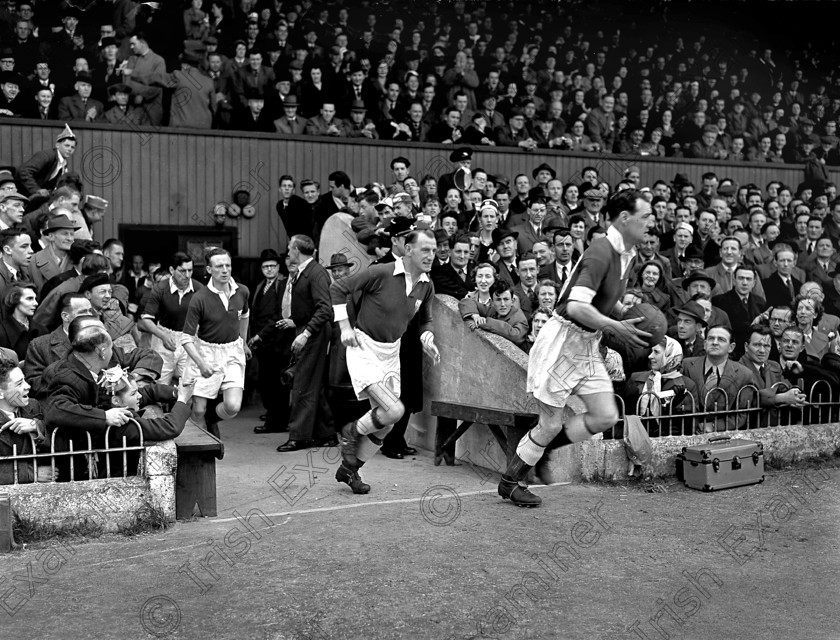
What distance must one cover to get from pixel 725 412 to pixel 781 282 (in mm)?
4073

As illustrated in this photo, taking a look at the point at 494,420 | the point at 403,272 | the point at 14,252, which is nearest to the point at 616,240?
the point at 403,272

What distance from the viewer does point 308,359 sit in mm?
10102

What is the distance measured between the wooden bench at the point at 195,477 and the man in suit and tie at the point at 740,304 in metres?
6.04

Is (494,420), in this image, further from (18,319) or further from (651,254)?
(651,254)

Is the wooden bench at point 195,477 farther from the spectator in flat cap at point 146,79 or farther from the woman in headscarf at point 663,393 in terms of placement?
the spectator in flat cap at point 146,79

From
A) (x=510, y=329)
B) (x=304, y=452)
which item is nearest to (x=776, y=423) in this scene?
(x=510, y=329)

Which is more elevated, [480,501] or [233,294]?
[233,294]

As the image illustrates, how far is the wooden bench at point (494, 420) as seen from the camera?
8.05 meters

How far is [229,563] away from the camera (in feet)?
19.0

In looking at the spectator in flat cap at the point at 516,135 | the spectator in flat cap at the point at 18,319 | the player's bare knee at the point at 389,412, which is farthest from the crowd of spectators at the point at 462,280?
the player's bare knee at the point at 389,412

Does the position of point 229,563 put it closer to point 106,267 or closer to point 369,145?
point 106,267

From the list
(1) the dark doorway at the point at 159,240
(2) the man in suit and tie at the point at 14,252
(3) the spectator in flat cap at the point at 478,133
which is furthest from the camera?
(3) the spectator in flat cap at the point at 478,133

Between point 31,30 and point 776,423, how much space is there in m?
11.3

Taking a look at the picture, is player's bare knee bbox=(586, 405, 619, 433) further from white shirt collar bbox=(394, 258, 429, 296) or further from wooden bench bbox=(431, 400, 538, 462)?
white shirt collar bbox=(394, 258, 429, 296)
